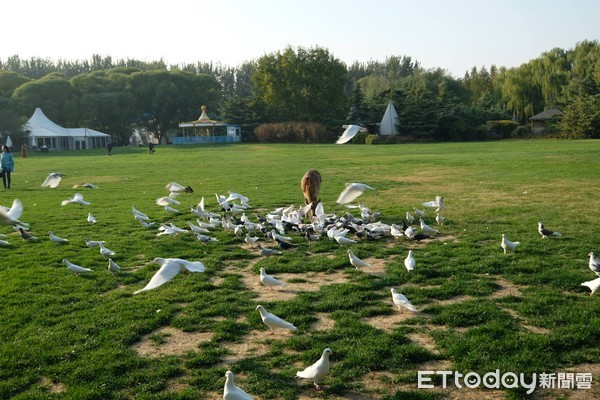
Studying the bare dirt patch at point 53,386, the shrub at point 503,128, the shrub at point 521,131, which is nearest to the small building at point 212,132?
the shrub at point 503,128

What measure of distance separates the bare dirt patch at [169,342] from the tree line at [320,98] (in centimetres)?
5270

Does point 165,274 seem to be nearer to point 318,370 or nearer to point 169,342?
point 169,342

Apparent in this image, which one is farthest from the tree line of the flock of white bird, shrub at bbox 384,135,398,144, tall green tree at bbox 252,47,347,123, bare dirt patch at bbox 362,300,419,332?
bare dirt patch at bbox 362,300,419,332

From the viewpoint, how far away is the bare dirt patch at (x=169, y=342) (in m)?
5.59

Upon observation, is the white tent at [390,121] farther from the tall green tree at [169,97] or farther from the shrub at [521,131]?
the tall green tree at [169,97]

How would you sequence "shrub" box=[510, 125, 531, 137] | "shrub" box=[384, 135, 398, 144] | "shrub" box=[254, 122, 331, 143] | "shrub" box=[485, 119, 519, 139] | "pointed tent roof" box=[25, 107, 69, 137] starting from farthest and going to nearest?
"pointed tent roof" box=[25, 107, 69, 137]
"shrub" box=[254, 122, 331, 143]
"shrub" box=[485, 119, 519, 139]
"shrub" box=[510, 125, 531, 137]
"shrub" box=[384, 135, 398, 144]

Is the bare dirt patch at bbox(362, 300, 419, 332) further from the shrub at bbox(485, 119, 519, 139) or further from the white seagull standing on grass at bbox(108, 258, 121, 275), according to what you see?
the shrub at bbox(485, 119, 519, 139)

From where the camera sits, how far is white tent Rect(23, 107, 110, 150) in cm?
7131

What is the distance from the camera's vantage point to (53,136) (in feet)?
238

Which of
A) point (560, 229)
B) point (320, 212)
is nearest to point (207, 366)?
point (320, 212)

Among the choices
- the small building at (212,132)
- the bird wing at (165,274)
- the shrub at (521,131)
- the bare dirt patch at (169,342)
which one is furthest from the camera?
the small building at (212,132)

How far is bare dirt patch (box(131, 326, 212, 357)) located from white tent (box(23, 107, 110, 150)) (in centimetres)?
7142

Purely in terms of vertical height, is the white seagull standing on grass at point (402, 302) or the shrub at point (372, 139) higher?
the shrub at point (372, 139)

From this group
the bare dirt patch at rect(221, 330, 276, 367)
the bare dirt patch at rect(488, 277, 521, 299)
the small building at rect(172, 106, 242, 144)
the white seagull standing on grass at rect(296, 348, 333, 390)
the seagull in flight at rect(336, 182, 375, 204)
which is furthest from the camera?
the small building at rect(172, 106, 242, 144)
